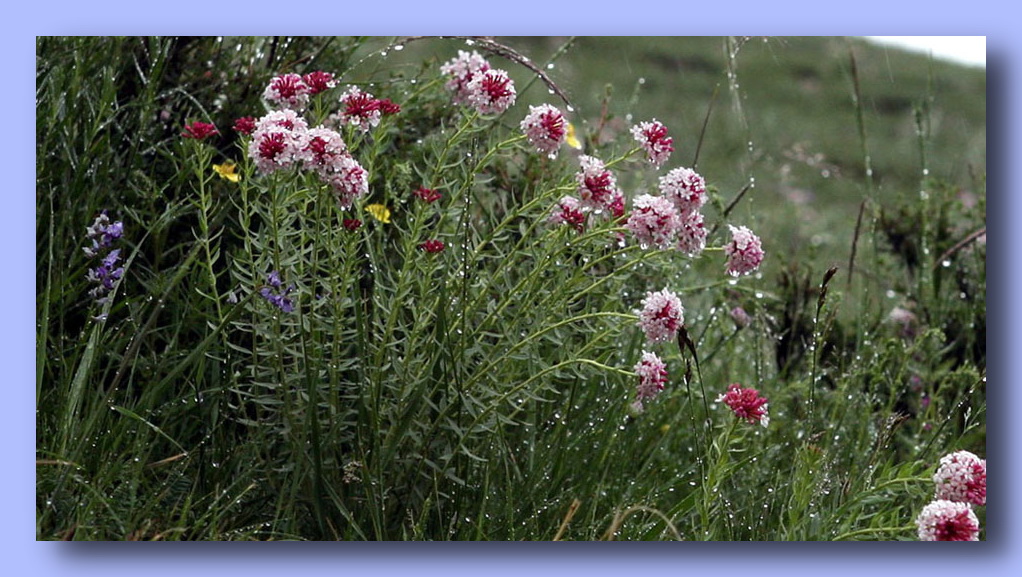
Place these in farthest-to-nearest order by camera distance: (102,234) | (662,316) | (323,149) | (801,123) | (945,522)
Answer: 1. (801,123)
2. (102,234)
3. (945,522)
4. (662,316)
5. (323,149)

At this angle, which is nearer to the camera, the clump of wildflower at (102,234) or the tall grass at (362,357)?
the tall grass at (362,357)

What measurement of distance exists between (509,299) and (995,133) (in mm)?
1173

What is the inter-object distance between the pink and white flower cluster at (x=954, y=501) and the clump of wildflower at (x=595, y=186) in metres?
0.79

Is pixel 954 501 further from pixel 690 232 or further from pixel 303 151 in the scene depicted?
pixel 303 151

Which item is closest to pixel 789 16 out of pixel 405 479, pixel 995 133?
pixel 995 133

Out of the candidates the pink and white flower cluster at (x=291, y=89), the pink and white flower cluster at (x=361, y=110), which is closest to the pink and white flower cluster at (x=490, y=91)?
the pink and white flower cluster at (x=361, y=110)

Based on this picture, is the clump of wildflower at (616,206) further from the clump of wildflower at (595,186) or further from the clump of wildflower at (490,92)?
the clump of wildflower at (490,92)

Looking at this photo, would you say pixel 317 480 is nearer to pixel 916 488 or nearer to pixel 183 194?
pixel 183 194

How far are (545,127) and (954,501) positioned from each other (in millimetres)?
1004

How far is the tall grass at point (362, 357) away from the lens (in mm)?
2023

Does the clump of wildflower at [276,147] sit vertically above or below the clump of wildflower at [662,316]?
above

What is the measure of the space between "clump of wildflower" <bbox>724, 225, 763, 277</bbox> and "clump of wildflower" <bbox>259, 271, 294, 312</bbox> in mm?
783

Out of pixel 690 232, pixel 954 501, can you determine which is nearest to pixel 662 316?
pixel 690 232

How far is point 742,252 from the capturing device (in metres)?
1.86
